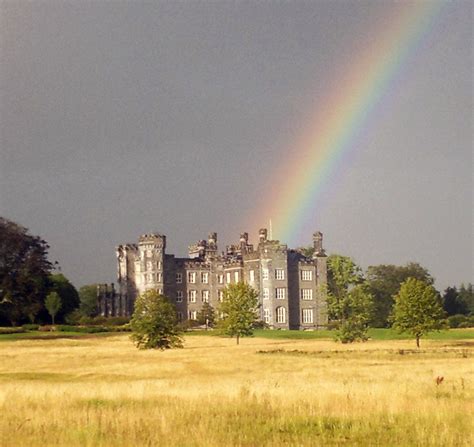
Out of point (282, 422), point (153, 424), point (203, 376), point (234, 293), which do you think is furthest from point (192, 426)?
point (234, 293)

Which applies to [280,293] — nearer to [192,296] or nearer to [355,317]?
[192,296]

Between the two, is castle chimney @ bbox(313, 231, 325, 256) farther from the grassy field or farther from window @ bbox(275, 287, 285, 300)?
the grassy field

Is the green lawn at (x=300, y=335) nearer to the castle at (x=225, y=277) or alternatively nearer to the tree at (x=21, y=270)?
the tree at (x=21, y=270)

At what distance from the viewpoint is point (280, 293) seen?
119875 mm

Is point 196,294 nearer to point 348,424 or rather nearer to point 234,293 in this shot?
point 234,293

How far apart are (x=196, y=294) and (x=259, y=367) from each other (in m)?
94.7

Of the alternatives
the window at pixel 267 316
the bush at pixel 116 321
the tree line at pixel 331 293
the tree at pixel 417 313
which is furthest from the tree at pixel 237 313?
the bush at pixel 116 321

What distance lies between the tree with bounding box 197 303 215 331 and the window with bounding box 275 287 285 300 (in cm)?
1035

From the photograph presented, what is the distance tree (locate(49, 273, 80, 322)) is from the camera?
12468 centimetres

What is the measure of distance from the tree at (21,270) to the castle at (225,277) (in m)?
21.1

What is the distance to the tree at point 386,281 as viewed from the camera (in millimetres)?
140387

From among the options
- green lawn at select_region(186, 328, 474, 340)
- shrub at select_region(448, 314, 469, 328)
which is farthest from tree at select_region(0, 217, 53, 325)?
shrub at select_region(448, 314, 469, 328)

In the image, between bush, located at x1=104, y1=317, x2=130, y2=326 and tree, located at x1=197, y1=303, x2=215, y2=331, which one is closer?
bush, located at x1=104, y1=317, x2=130, y2=326

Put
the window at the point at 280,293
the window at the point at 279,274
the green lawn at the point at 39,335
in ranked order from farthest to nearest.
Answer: the window at the point at 279,274, the window at the point at 280,293, the green lawn at the point at 39,335
